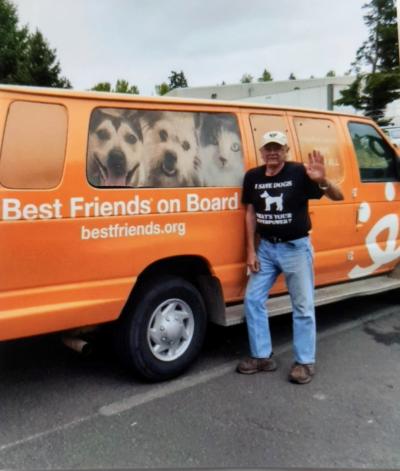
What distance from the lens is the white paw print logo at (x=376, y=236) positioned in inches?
196

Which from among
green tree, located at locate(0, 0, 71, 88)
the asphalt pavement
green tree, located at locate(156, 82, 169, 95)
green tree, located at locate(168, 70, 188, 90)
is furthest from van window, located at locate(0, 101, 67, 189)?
green tree, located at locate(168, 70, 188, 90)

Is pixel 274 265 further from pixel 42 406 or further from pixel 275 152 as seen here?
pixel 42 406

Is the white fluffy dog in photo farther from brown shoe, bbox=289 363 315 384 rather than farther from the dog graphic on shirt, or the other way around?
brown shoe, bbox=289 363 315 384

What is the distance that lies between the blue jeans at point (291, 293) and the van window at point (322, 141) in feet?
3.27

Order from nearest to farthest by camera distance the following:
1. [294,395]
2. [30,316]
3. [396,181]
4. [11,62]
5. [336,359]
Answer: [30,316] < [294,395] < [336,359] < [396,181] < [11,62]

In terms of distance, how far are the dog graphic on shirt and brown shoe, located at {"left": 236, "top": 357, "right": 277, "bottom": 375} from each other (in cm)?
116

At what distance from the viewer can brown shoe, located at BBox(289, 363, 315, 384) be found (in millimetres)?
3798

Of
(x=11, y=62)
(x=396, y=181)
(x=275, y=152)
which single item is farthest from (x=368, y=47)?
(x=275, y=152)

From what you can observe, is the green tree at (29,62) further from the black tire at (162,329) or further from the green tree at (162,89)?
the black tire at (162,329)

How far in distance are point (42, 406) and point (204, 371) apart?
1213mm

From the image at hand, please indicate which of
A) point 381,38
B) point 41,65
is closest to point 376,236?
point 381,38

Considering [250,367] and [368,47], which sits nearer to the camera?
[250,367]

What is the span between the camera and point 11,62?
1337 inches

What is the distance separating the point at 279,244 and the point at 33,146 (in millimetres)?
1872
